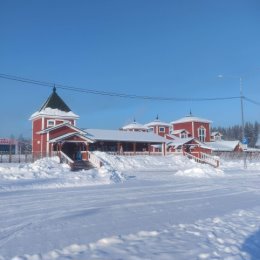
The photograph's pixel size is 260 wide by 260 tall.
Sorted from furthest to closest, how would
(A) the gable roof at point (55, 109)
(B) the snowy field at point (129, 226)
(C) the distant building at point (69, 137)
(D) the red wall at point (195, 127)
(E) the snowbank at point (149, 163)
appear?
(D) the red wall at point (195, 127), (A) the gable roof at point (55, 109), (C) the distant building at point (69, 137), (E) the snowbank at point (149, 163), (B) the snowy field at point (129, 226)

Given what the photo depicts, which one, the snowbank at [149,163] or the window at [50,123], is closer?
the snowbank at [149,163]

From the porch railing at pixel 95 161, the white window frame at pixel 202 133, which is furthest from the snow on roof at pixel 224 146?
the porch railing at pixel 95 161

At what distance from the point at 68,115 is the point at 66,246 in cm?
3902

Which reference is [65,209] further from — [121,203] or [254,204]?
[254,204]

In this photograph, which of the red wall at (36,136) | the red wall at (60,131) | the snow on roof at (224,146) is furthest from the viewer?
the snow on roof at (224,146)

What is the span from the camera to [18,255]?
629 cm

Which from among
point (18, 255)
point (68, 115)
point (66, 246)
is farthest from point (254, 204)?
point (68, 115)

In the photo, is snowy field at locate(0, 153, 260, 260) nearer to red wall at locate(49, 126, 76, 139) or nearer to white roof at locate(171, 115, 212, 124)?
red wall at locate(49, 126, 76, 139)

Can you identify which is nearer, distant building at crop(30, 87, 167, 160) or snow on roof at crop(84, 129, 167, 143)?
distant building at crop(30, 87, 167, 160)

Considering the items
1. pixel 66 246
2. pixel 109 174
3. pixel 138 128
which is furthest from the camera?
pixel 138 128

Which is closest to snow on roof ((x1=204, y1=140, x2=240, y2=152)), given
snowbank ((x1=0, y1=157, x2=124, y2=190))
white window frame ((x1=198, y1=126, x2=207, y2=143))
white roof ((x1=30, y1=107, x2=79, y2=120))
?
white window frame ((x1=198, y1=126, x2=207, y2=143))

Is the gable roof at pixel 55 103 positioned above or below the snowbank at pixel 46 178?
above

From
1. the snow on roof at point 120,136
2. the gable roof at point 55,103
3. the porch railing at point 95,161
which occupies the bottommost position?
the porch railing at point 95,161

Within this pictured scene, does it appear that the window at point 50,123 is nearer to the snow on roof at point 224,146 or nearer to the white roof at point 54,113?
the white roof at point 54,113
